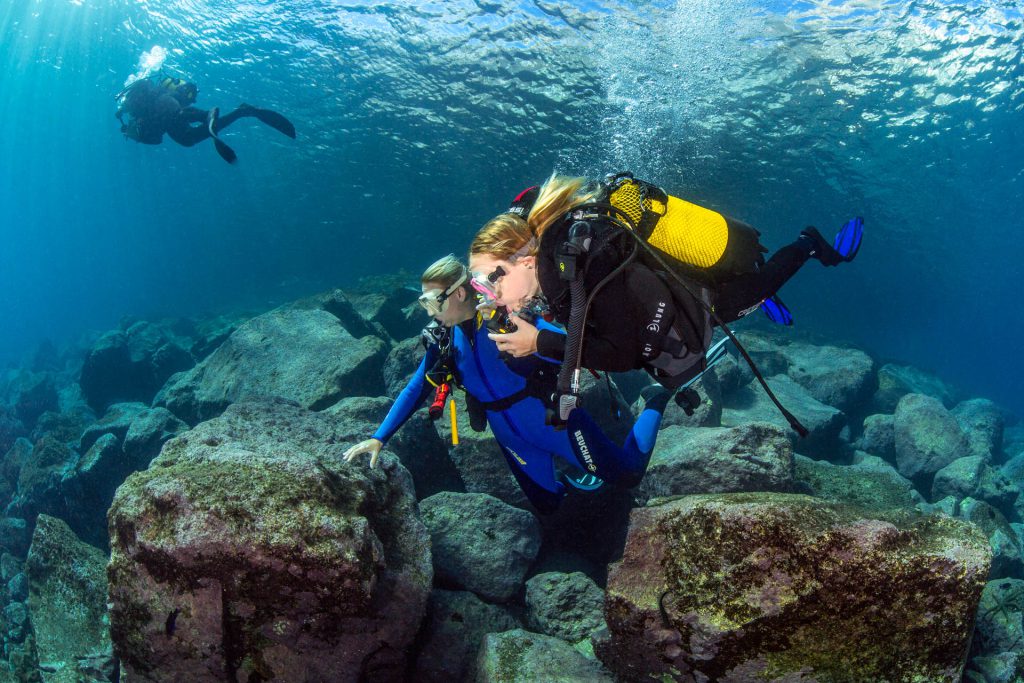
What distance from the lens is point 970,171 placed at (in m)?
21.6

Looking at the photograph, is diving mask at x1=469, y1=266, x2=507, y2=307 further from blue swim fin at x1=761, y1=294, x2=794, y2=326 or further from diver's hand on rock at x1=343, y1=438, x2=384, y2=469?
blue swim fin at x1=761, y1=294, x2=794, y2=326

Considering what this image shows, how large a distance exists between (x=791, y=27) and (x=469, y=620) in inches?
671

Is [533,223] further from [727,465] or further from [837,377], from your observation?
[837,377]

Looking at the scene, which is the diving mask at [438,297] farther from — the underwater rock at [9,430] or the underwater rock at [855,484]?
the underwater rock at [9,430]

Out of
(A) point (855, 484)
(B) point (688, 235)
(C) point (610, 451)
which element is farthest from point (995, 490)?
(B) point (688, 235)

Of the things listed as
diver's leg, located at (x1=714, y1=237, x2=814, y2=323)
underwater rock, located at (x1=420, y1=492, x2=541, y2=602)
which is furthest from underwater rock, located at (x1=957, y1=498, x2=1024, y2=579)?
underwater rock, located at (x1=420, y1=492, x2=541, y2=602)

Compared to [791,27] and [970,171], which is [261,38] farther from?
[970,171]

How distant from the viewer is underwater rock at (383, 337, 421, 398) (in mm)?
7656

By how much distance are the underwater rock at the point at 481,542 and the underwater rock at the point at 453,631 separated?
0.78 ft

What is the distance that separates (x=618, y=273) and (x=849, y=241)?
10.5 ft

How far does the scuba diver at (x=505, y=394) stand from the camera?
414cm

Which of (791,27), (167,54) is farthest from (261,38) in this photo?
(791,27)

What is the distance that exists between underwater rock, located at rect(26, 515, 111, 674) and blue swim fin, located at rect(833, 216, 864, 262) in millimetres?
7532

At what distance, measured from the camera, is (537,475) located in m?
4.57
